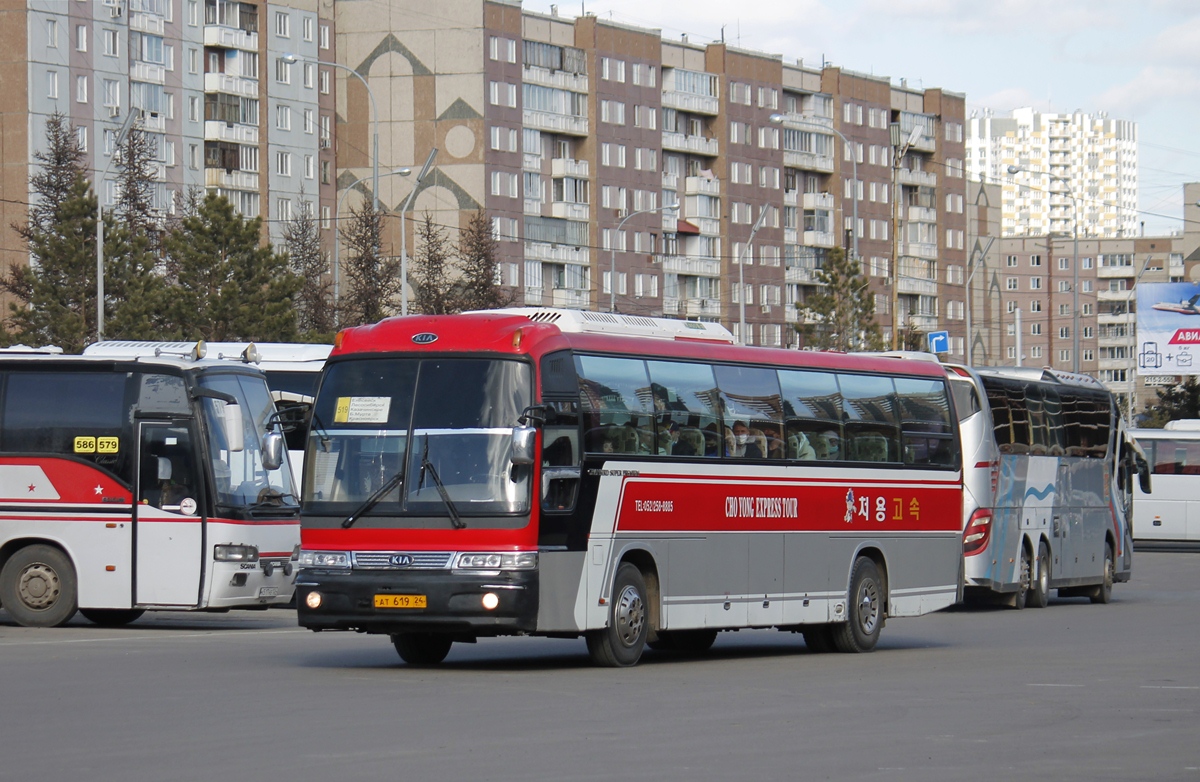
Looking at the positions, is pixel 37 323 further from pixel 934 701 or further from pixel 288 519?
pixel 934 701

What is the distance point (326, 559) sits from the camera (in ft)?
55.1

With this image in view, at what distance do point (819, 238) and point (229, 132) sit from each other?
42.4 m

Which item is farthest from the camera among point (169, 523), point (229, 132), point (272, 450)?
point (229, 132)

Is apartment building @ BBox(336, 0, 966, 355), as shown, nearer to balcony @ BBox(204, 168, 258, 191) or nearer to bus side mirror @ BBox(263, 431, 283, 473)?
balcony @ BBox(204, 168, 258, 191)

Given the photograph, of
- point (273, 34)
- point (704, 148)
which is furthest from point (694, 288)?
point (273, 34)

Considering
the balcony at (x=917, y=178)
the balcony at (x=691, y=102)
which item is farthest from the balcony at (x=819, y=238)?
the balcony at (x=691, y=102)

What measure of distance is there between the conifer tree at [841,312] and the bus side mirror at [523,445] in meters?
63.2

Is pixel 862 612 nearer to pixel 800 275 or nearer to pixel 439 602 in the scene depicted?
pixel 439 602

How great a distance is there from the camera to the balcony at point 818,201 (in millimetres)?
128250

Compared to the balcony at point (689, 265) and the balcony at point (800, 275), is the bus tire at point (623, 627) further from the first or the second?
the balcony at point (800, 275)

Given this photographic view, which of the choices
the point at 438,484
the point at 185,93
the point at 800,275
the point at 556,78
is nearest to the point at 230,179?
the point at 185,93

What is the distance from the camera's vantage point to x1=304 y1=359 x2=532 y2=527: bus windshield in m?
16.5

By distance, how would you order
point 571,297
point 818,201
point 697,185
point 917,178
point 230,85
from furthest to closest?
point 917,178
point 818,201
point 697,185
point 571,297
point 230,85

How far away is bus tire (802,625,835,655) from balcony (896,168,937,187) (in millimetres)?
118495
